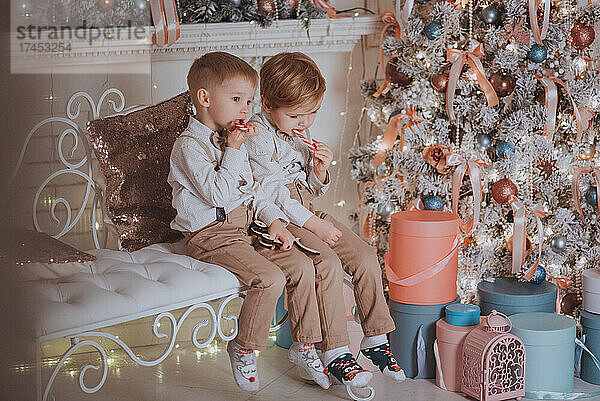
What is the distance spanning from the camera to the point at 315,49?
2861mm

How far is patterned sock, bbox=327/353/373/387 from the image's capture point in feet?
6.84

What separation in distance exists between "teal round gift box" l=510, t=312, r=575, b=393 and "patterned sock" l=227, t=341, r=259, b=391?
2.74 ft

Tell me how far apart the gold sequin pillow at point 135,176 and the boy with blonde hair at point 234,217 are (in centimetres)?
22

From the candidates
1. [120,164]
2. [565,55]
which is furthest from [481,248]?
[120,164]

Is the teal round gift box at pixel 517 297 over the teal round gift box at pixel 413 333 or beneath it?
over

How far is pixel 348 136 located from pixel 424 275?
796mm

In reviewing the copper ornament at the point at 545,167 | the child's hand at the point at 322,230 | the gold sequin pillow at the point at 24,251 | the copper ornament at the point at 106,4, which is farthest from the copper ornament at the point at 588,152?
the gold sequin pillow at the point at 24,251

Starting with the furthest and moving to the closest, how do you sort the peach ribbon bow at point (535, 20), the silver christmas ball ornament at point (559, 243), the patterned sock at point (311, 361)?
the silver christmas ball ornament at point (559, 243) < the peach ribbon bow at point (535, 20) < the patterned sock at point (311, 361)

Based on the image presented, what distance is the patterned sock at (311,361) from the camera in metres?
2.21

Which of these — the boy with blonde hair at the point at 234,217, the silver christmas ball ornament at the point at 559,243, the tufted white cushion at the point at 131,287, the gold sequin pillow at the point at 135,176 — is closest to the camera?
the tufted white cushion at the point at 131,287

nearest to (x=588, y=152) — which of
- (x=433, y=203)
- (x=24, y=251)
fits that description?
(x=433, y=203)

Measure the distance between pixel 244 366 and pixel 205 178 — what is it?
0.53 m

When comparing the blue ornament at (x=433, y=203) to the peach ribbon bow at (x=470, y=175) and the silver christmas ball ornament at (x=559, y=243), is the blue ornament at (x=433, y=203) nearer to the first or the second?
the peach ribbon bow at (x=470, y=175)

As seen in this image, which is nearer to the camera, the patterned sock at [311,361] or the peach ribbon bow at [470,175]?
the patterned sock at [311,361]
